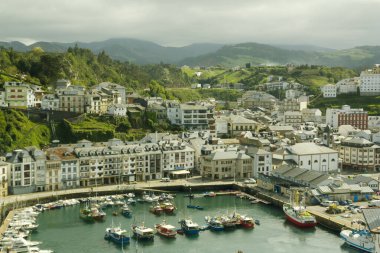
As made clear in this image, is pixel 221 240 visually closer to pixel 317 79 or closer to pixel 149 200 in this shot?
pixel 149 200

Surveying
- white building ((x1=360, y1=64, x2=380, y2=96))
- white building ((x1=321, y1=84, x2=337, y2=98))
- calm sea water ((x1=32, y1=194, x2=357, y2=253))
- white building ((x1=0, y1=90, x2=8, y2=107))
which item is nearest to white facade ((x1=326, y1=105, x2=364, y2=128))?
white building ((x1=360, y1=64, x2=380, y2=96))

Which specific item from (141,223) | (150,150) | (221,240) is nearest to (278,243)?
(221,240)

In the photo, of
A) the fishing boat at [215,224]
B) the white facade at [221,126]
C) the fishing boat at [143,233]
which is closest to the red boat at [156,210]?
the fishing boat at [215,224]

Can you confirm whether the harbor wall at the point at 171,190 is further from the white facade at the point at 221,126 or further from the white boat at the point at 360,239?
the white facade at the point at 221,126

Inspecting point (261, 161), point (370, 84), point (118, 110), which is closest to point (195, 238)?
point (261, 161)

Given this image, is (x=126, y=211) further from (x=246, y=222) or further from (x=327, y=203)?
(x=327, y=203)

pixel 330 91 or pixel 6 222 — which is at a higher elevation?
pixel 330 91
